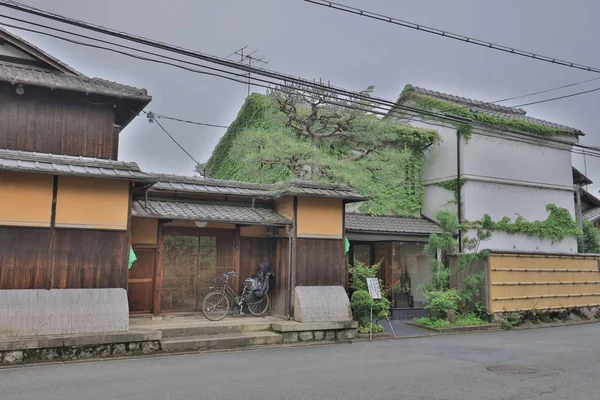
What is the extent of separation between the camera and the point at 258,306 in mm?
13297

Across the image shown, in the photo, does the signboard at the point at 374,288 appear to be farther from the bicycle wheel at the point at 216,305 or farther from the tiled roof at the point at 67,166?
the tiled roof at the point at 67,166

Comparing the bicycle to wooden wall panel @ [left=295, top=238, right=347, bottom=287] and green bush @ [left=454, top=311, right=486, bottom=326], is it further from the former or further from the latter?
green bush @ [left=454, top=311, right=486, bottom=326]

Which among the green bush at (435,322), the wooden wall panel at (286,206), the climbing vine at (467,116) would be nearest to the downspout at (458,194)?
the climbing vine at (467,116)

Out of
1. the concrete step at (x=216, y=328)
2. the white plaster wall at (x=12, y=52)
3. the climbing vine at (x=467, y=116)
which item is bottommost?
the concrete step at (x=216, y=328)

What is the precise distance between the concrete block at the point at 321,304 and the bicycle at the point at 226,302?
145 centimetres

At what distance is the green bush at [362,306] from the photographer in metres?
12.6

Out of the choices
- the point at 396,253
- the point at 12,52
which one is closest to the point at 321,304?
the point at 396,253

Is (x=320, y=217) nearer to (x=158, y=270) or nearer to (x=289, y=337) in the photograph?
(x=289, y=337)

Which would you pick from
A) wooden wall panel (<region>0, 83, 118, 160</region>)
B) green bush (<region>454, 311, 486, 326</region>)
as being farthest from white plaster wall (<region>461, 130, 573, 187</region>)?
wooden wall panel (<region>0, 83, 118, 160</region>)

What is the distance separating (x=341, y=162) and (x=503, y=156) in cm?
917

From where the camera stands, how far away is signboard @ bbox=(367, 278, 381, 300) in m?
12.6

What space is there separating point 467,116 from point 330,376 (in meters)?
15.6

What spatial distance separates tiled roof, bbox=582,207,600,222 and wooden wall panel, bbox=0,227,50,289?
88.2 ft

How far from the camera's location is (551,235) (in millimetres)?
21734
